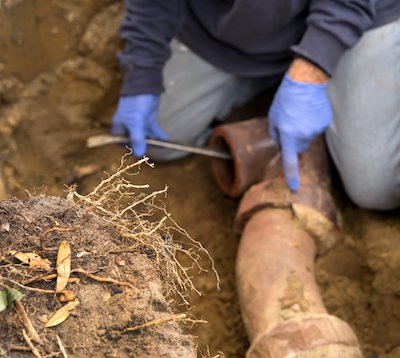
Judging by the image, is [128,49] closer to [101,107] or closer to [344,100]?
[101,107]

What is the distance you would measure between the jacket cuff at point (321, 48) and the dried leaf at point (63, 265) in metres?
1.01

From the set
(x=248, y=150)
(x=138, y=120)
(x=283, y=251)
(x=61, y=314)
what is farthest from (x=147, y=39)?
(x=61, y=314)

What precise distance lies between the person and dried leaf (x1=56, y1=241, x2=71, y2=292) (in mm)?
912

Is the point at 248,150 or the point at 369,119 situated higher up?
the point at 369,119

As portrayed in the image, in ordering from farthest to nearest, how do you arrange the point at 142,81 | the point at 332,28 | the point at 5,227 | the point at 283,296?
the point at 142,81 → the point at 332,28 → the point at 283,296 → the point at 5,227

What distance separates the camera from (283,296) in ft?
4.47

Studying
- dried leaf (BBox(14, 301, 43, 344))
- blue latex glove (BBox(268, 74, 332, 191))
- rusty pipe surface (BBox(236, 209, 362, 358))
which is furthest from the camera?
blue latex glove (BBox(268, 74, 332, 191))

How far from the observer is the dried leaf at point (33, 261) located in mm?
846

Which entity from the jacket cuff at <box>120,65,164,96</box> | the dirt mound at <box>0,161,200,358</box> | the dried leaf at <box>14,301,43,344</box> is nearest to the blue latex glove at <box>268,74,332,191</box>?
the jacket cuff at <box>120,65,164,96</box>

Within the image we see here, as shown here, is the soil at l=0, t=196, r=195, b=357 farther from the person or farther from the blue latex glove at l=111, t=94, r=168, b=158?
the blue latex glove at l=111, t=94, r=168, b=158

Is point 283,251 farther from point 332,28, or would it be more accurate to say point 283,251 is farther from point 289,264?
point 332,28

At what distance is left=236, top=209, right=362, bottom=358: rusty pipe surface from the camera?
122 cm

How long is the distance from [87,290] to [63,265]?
56 millimetres

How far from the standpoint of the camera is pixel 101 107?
243 cm
